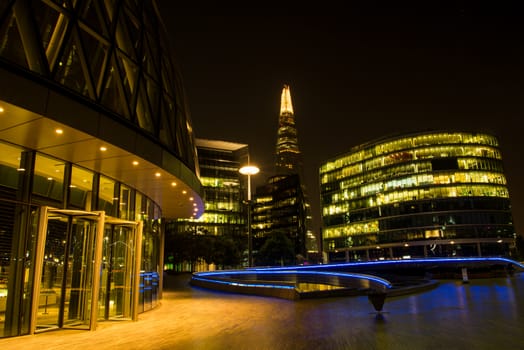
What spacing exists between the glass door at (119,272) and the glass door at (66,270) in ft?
3.22

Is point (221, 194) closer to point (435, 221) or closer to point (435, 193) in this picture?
point (435, 221)

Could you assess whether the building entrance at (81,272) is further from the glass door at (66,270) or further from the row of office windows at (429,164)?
the row of office windows at (429,164)

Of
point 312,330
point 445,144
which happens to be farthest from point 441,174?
point 312,330

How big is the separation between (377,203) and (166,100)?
294 feet

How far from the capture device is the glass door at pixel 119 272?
1371 cm

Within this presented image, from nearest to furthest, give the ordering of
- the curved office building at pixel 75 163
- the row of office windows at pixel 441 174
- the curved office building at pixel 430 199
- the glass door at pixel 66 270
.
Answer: the curved office building at pixel 75 163 < the glass door at pixel 66 270 < the curved office building at pixel 430 199 < the row of office windows at pixel 441 174

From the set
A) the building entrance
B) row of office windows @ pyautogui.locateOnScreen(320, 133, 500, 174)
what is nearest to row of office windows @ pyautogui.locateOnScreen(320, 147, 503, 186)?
row of office windows @ pyautogui.locateOnScreen(320, 133, 500, 174)

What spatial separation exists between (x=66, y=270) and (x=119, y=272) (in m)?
2.75

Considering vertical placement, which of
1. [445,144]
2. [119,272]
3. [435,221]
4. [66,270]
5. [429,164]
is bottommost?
[119,272]

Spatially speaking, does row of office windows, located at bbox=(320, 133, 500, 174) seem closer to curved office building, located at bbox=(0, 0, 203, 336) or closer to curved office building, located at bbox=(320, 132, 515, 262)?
curved office building, located at bbox=(320, 132, 515, 262)

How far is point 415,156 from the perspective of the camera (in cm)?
→ 9531

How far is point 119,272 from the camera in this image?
14602mm

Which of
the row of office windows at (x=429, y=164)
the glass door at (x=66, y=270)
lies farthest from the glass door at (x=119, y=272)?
the row of office windows at (x=429, y=164)

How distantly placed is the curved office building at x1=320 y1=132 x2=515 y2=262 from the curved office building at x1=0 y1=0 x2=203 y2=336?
85243 mm
